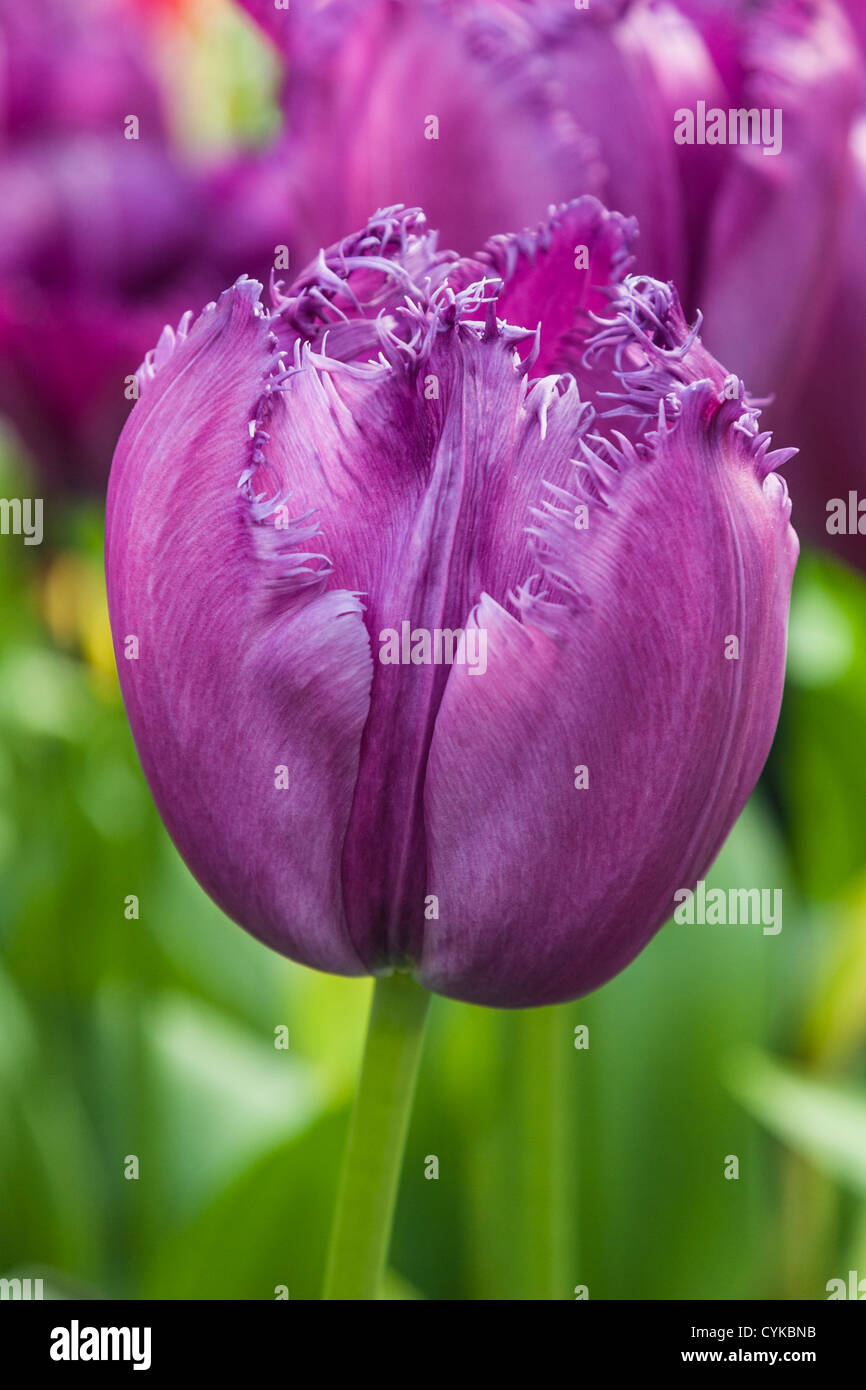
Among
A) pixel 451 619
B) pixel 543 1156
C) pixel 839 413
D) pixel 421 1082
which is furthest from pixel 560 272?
pixel 421 1082

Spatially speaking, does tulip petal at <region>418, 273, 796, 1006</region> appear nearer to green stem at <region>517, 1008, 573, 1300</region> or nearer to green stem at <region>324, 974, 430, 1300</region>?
green stem at <region>324, 974, 430, 1300</region>

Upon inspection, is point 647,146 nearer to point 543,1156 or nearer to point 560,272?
point 560,272

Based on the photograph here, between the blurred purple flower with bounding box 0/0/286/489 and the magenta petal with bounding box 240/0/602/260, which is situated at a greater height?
the blurred purple flower with bounding box 0/0/286/489

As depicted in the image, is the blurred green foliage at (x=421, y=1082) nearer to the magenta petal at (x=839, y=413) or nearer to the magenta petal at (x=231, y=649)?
the magenta petal at (x=839, y=413)

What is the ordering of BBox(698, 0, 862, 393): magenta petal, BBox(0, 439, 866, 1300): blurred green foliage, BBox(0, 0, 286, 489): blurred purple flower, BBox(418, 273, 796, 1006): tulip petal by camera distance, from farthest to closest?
1. BBox(0, 0, 286, 489): blurred purple flower
2. BBox(0, 439, 866, 1300): blurred green foliage
3. BBox(698, 0, 862, 393): magenta petal
4. BBox(418, 273, 796, 1006): tulip petal

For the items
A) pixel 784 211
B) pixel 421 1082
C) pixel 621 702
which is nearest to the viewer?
pixel 621 702

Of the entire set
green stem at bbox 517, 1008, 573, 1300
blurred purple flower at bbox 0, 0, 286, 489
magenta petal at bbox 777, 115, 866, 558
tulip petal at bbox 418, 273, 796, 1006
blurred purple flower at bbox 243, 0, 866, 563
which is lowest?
green stem at bbox 517, 1008, 573, 1300

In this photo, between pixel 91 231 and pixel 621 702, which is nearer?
pixel 621 702

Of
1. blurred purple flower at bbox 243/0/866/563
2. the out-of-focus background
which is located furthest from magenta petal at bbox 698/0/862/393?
the out-of-focus background
